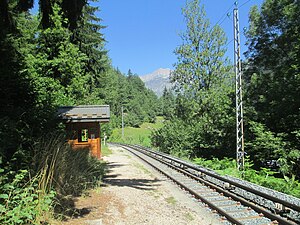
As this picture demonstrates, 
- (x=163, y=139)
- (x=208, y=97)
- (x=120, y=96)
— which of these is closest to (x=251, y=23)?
(x=208, y=97)

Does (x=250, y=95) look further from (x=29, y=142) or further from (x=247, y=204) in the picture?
(x=29, y=142)

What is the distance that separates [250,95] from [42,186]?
1670cm

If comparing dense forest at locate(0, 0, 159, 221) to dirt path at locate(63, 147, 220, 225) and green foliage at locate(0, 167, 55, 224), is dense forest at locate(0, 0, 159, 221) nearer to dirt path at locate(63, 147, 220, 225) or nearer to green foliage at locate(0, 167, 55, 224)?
green foliage at locate(0, 167, 55, 224)

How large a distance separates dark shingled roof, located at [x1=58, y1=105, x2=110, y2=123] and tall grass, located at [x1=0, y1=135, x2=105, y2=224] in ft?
13.5

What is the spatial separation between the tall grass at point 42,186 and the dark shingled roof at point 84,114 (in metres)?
4.11

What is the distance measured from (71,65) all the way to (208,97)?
41.6ft

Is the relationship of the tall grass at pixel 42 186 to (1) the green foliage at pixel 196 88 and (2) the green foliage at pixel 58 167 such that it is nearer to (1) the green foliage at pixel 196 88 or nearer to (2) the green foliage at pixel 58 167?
(2) the green foliage at pixel 58 167

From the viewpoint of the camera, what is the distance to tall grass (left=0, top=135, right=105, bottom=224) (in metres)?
4.43

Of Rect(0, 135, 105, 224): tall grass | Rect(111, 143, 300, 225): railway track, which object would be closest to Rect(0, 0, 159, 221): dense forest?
Rect(0, 135, 105, 224): tall grass

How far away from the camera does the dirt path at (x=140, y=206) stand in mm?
6055

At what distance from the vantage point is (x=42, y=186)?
5484mm

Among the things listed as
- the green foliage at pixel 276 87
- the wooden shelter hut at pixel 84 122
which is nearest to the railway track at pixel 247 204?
the green foliage at pixel 276 87

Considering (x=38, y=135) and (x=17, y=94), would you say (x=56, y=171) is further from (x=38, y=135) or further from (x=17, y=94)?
(x=17, y=94)

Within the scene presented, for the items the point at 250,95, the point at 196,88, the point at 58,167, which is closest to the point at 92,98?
the point at 196,88
